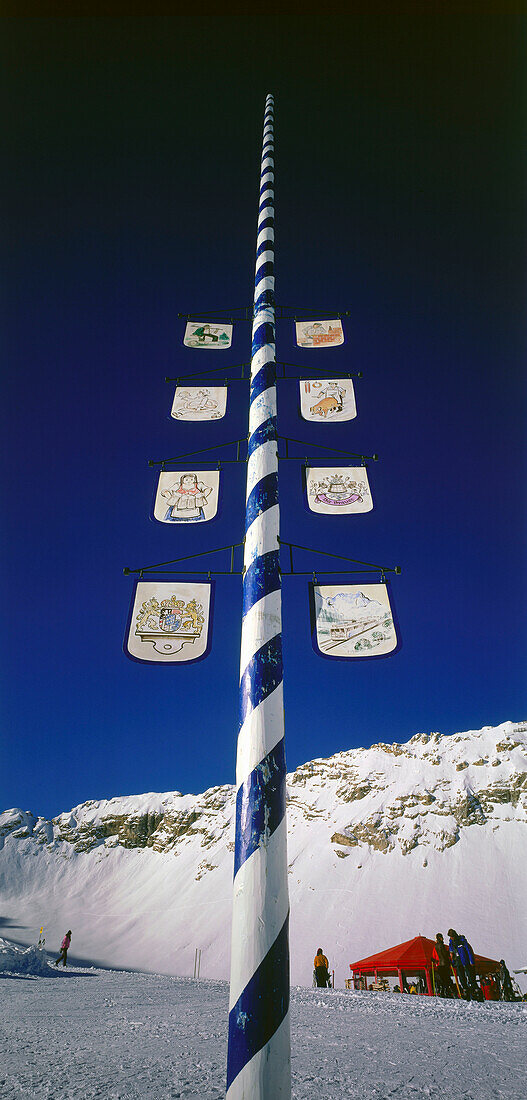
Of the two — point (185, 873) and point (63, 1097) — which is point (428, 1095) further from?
point (185, 873)

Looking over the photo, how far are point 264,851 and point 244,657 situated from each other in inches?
27.8

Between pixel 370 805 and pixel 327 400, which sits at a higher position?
pixel 370 805

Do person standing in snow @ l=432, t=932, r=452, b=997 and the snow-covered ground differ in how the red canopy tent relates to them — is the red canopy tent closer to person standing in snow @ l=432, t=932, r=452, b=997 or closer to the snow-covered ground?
person standing in snow @ l=432, t=932, r=452, b=997

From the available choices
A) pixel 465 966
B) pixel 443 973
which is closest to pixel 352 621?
pixel 465 966

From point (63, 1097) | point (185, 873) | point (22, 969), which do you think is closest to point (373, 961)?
point (22, 969)

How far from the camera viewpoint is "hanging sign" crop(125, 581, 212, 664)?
3.88 meters

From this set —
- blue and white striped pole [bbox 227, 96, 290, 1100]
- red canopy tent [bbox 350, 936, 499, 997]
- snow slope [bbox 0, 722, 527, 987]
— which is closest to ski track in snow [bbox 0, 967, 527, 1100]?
blue and white striped pole [bbox 227, 96, 290, 1100]

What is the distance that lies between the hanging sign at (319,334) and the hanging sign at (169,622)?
125 inches

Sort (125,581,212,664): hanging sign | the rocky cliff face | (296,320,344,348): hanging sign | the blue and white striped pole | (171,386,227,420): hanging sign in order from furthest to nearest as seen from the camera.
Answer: the rocky cliff face, (296,320,344,348): hanging sign, (171,386,227,420): hanging sign, (125,581,212,664): hanging sign, the blue and white striped pole

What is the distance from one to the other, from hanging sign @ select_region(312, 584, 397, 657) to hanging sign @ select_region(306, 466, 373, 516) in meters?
0.91

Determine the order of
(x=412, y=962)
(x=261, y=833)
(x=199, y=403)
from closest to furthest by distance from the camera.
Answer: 1. (x=261, y=833)
2. (x=199, y=403)
3. (x=412, y=962)

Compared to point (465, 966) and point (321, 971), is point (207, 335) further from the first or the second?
point (321, 971)

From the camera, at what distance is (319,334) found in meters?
5.92

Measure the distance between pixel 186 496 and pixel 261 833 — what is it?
11.3 ft
